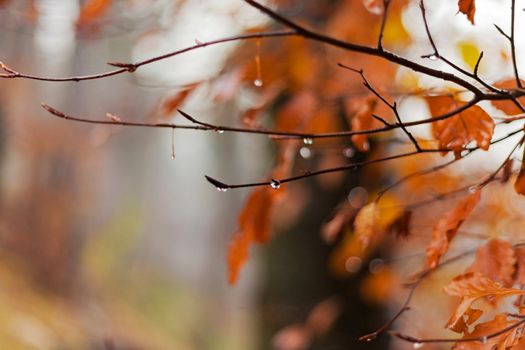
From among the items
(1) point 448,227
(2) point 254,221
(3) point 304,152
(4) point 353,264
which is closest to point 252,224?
(2) point 254,221

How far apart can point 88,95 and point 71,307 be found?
3.72m

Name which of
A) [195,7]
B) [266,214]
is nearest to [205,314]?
[195,7]

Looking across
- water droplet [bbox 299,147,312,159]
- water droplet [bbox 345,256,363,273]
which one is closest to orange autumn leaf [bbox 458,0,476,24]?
water droplet [bbox 299,147,312,159]

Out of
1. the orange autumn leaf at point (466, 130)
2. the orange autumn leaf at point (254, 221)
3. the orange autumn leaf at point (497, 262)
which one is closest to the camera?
the orange autumn leaf at point (466, 130)

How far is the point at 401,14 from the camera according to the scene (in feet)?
5.18

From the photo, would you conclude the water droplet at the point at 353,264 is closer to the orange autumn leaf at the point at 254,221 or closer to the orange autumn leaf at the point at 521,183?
the orange autumn leaf at the point at 254,221

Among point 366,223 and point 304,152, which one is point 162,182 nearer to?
point 304,152

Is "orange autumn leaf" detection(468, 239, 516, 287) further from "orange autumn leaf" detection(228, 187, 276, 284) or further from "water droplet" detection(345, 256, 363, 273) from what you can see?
"water droplet" detection(345, 256, 363, 273)

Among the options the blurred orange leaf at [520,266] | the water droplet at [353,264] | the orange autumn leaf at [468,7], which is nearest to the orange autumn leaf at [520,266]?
the blurred orange leaf at [520,266]

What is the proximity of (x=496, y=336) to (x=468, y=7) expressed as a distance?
1.22 feet

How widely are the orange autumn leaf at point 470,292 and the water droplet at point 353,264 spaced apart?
1.03 m

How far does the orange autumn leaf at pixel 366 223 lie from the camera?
35.6 inches

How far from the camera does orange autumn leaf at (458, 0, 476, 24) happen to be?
0.67 m

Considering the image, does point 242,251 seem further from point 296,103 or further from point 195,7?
point 195,7
